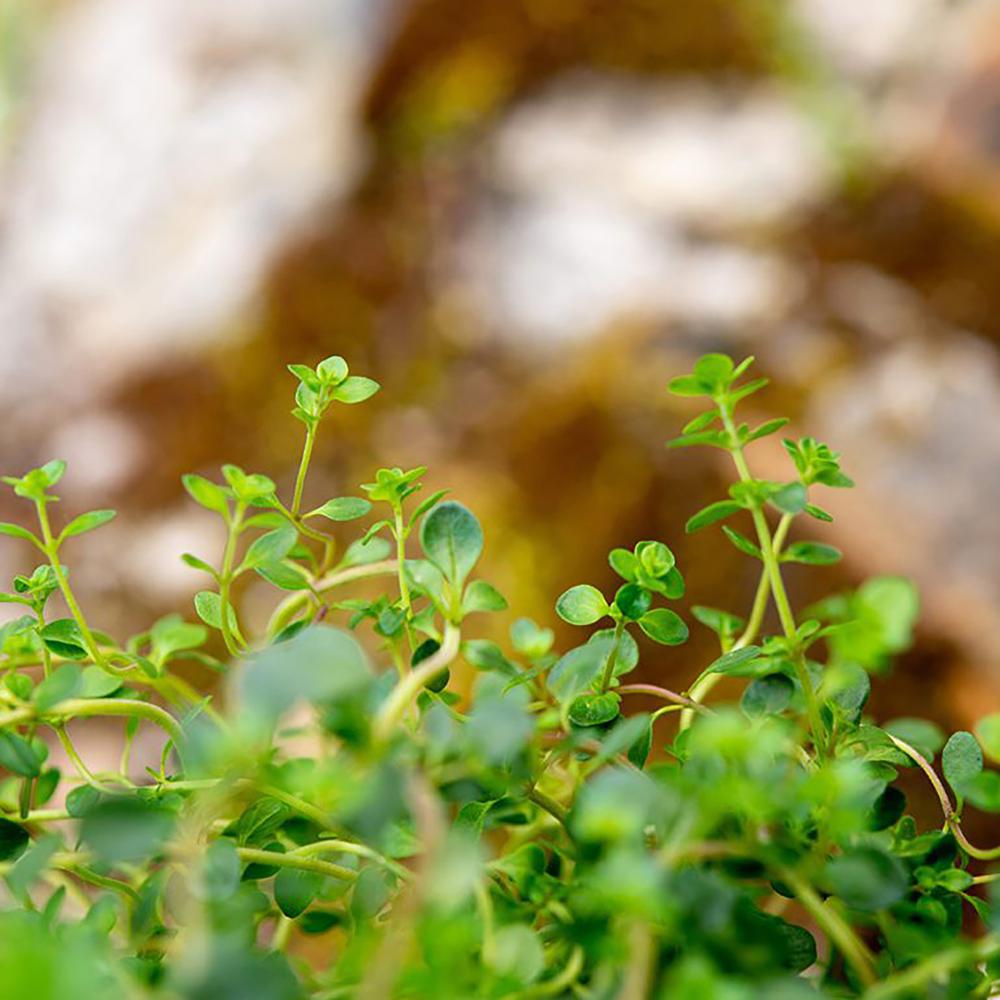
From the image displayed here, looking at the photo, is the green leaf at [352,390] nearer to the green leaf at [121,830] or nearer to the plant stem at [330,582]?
the plant stem at [330,582]

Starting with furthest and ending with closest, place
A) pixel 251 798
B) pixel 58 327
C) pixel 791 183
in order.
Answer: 1. pixel 58 327
2. pixel 791 183
3. pixel 251 798

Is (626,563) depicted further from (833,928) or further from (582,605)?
(833,928)

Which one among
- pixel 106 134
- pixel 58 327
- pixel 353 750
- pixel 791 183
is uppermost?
pixel 353 750

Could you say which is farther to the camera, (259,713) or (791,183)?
(791,183)

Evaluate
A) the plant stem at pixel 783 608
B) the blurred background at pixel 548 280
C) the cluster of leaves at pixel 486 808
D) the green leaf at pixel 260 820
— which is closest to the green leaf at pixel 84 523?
the cluster of leaves at pixel 486 808

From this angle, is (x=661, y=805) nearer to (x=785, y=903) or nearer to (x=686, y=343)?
(x=785, y=903)

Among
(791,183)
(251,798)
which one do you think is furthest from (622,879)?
(791,183)

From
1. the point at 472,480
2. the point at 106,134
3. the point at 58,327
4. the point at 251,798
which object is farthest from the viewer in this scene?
the point at 106,134

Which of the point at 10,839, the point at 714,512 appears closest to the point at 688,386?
the point at 714,512
